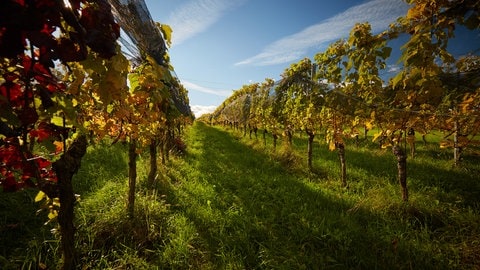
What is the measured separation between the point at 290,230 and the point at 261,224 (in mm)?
498

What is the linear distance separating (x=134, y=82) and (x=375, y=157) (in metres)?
10.2

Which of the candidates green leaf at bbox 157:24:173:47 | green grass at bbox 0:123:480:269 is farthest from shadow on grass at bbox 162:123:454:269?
green leaf at bbox 157:24:173:47

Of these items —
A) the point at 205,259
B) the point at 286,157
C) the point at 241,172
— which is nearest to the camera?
the point at 205,259

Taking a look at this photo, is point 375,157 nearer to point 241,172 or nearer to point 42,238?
point 241,172

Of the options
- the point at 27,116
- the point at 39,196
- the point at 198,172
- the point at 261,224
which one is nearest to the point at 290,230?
the point at 261,224

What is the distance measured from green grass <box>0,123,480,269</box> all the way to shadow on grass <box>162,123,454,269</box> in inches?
0.7

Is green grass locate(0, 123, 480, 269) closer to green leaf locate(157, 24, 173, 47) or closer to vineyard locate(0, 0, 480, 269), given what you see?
vineyard locate(0, 0, 480, 269)

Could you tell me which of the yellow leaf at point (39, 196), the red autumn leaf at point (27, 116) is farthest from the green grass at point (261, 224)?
the red autumn leaf at point (27, 116)

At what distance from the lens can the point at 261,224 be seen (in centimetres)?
475

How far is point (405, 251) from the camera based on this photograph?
385cm

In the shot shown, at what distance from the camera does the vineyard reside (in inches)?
49.0

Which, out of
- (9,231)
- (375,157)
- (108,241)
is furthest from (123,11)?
(375,157)

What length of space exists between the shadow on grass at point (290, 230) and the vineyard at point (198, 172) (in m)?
0.03

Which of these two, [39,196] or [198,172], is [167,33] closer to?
[39,196]
